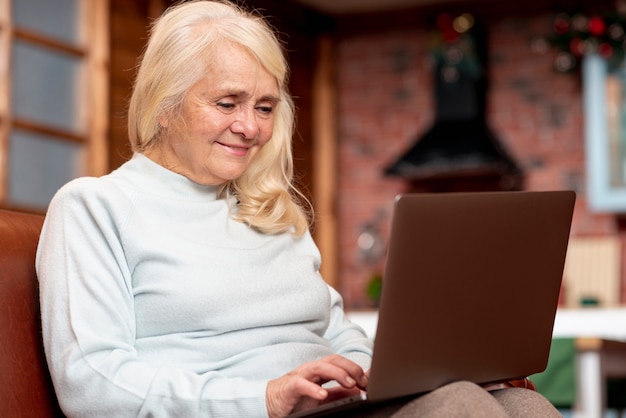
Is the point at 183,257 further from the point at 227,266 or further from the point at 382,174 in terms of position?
the point at 382,174

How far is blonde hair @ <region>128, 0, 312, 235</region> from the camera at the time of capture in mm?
1750

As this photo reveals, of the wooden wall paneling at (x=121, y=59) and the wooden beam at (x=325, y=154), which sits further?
the wooden beam at (x=325, y=154)

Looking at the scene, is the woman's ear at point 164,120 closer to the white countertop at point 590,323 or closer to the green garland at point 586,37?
the white countertop at point 590,323

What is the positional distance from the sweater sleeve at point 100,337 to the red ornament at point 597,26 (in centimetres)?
473

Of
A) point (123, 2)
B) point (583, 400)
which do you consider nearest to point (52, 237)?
point (583, 400)

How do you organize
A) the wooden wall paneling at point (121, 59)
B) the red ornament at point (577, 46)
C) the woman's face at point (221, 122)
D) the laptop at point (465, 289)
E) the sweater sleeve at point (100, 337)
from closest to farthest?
the laptop at point (465, 289)
the sweater sleeve at point (100, 337)
the woman's face at point (221, 122)
the wooden wall paneling at point (121, 59)
the red ornament at point (577, 46)

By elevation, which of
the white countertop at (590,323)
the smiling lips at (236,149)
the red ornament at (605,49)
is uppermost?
the red ornament at (605,49)

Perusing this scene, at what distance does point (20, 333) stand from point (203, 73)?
1.65 ft

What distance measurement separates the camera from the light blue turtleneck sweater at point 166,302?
1498mm

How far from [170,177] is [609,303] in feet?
14.4

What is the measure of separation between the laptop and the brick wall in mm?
4774

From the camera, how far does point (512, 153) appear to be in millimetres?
6469

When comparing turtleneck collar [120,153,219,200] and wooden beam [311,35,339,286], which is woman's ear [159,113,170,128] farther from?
wooden beam [311,35,339,286]

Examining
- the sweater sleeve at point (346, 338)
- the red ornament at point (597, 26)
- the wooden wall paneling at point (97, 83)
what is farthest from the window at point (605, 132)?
the sweater sleeve at point (346, 338)
